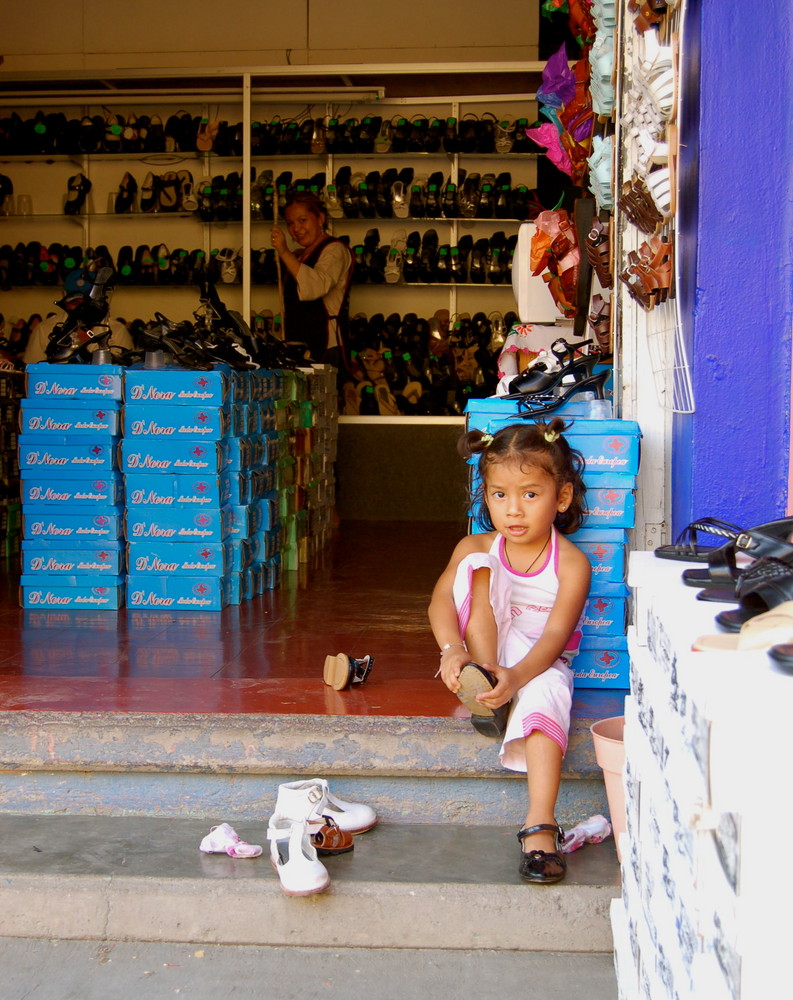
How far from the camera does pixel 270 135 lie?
8.09m

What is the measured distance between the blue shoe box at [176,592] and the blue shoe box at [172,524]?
0.15 metres

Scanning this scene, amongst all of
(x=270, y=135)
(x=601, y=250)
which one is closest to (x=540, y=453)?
(x=601, y=250)

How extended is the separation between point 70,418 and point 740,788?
380 cm

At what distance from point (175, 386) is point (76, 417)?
1.33ft

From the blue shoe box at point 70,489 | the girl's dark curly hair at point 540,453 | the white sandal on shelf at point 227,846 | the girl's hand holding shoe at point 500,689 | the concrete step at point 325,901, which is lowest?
the concrete step at point 325,901

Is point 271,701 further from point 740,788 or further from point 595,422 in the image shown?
point 740,788

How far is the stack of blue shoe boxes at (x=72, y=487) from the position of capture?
14.4 ft

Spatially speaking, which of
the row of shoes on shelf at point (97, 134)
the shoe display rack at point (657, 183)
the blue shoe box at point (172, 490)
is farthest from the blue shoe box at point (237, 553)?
the row of shoes on shelf at point (97, 134)

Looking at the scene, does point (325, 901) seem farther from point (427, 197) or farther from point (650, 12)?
point (427, 197)

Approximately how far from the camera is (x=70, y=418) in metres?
4.41

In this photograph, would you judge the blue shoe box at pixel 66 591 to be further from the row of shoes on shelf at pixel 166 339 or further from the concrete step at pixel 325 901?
the concrete step at pixel 325 901

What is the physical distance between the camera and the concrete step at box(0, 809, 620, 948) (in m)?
2.37

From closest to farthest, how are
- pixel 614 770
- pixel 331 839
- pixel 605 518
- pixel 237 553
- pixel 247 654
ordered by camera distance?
pixel 614 770 → pixel 331 839 → pixel 605 518 → pixel 247 654 → pixel 237 553

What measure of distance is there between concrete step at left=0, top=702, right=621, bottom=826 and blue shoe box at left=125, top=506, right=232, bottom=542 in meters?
1.66
